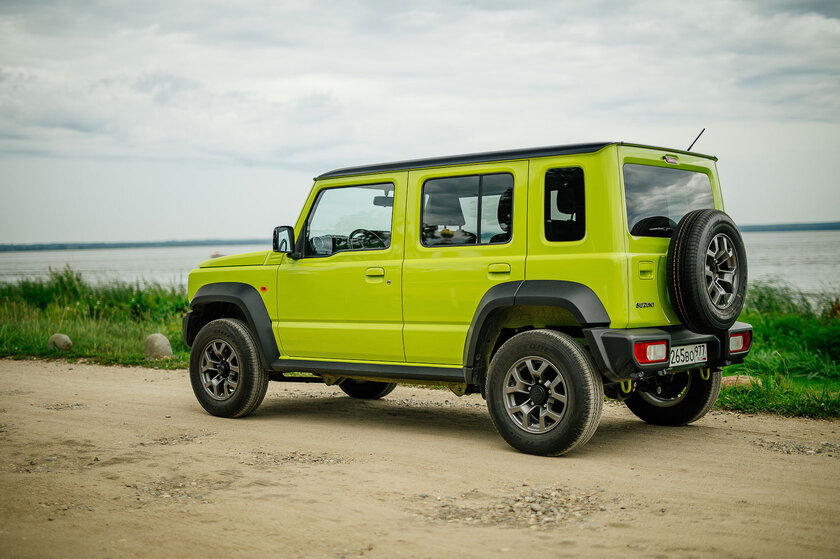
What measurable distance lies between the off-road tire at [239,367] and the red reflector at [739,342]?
397 cm

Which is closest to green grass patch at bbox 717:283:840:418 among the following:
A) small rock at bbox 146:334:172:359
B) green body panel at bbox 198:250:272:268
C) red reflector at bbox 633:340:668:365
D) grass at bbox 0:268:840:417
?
grass at bbox 0:268:840:417

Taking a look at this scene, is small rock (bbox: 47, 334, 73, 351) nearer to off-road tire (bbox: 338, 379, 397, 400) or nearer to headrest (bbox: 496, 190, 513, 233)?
off-road tire (bbox: 338, 379, 397, 400)

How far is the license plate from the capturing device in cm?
600

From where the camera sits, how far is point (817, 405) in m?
7.50

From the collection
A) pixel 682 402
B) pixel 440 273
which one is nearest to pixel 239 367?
pixel 440 273

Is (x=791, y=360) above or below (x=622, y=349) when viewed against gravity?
below

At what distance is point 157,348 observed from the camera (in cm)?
1245

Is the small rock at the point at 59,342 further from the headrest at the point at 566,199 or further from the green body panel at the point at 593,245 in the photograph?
the headrest at the point at 566,199

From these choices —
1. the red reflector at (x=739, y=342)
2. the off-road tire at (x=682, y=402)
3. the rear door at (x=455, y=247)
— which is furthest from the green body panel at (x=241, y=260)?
the red reflector at (x=739, y=342)

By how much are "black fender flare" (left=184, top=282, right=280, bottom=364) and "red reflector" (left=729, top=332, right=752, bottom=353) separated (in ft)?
12.5

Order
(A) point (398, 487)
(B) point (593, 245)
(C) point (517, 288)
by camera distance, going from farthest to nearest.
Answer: (C) point (517, 288) → (B) point (593, 245) → (A) point (398, 487)

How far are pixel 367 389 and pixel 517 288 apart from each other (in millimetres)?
3342

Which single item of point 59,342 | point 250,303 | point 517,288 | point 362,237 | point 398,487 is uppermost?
point 362,237

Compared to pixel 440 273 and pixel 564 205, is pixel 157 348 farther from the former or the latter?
pixel 564 205
